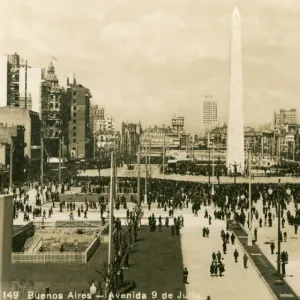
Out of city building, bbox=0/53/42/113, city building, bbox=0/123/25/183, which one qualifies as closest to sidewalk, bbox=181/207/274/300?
city building, bbox=0/123/25/183

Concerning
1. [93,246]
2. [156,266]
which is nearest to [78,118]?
[93,246]

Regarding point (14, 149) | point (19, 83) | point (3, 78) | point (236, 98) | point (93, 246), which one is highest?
point (3, 78)

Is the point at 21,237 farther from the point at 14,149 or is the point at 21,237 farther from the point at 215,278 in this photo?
the point at 14,149

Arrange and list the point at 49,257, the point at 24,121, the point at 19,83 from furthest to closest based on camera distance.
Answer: the point at 19,83 < the point at 24,121 < the point at 49,257

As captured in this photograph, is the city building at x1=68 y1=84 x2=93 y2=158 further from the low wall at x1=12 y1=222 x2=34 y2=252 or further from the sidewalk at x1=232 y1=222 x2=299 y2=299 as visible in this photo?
the sidewalk at x1=232 y1=222 x2=299 y2=299

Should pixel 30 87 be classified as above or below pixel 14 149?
above

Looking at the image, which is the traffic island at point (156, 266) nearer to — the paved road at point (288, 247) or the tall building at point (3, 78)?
the paved road at point (288, 247)

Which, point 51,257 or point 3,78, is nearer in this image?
point 51,257

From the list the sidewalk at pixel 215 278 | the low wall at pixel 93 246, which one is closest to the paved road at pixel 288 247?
the sidewalk at pixel 215 278
